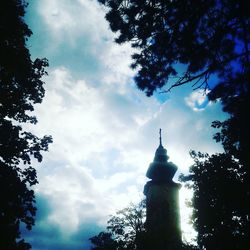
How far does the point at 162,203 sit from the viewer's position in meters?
28.3

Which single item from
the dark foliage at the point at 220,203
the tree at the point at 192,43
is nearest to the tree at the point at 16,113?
the tree at the point at 192,43

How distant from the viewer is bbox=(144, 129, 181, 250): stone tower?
82.7 feet

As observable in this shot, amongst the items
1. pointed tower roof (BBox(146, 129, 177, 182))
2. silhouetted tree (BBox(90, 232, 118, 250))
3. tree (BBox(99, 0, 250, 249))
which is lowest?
tree (BBox(99, 0, 250, 249))

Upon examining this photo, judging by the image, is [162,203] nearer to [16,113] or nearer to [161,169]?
[161,169]

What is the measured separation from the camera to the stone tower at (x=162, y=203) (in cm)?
2520

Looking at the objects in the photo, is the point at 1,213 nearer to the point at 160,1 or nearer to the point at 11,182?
the point at 11,182

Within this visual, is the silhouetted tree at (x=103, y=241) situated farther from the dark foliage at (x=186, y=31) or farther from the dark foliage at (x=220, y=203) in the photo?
the dark foliage at (x=186, y=31)

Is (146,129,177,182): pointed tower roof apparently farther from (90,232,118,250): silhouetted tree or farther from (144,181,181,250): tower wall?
(90,232,118,250): silhouetted tree

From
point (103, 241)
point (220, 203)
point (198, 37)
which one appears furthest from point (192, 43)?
point (103, 241)

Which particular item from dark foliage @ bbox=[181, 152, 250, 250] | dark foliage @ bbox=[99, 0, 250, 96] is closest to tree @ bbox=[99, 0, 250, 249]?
dark foliage @ bbox=[99, 0, 250, 96]

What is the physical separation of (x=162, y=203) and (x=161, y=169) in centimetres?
349

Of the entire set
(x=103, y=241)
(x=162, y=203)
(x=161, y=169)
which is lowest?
(x=103, y=241)

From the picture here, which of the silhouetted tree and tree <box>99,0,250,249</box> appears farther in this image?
the silhouetted tree

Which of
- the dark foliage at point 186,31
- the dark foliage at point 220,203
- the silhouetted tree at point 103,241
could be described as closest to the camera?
the dark foliage at point 186,31
